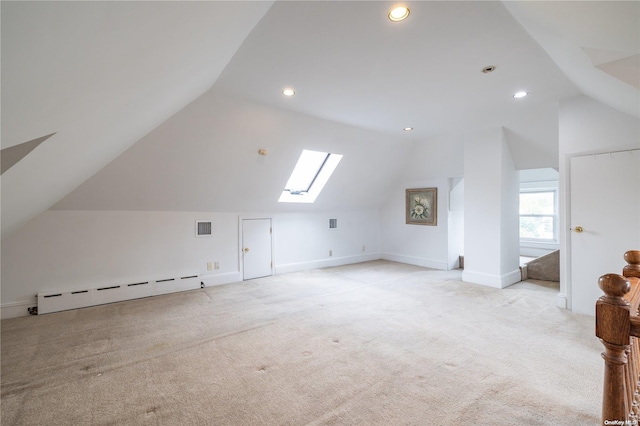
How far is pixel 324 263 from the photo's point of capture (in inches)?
243

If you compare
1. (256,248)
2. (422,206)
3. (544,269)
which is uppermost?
(422,206)

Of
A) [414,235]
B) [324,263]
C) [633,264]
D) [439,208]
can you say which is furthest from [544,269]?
[633,264]

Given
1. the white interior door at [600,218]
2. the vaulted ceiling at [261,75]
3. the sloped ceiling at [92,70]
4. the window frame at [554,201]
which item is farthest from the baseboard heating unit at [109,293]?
the window frame at [554,201]

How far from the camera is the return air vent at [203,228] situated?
4.70 m

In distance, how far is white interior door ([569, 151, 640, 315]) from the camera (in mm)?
3082

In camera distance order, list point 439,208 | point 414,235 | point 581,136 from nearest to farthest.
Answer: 1. point 581,136
2. point 439,208
3. point 414,235

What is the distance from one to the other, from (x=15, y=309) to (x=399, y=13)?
5.18 metres

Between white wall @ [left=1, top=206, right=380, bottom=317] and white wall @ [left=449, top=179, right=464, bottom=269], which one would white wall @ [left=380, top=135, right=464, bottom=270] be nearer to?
white wall @ [left=449, top=179, right=464, bottom=269]

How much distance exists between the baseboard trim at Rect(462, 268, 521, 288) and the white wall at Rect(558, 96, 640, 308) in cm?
90

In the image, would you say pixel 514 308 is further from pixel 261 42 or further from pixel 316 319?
pixel 261 42

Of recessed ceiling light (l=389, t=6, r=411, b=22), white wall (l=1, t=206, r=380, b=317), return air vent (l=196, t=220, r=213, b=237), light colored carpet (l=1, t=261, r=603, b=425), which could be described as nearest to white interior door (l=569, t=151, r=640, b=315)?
light colored carpet (l=1, t=261, r=603, b=425)

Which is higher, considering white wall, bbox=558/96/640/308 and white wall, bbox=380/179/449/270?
white wall, bbox=558/96/640/308

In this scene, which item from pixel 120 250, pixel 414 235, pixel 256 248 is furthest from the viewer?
pixel 414 235

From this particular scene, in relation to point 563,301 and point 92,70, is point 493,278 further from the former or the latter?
point 92,70
